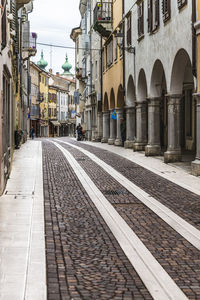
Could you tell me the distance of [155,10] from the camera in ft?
70.6

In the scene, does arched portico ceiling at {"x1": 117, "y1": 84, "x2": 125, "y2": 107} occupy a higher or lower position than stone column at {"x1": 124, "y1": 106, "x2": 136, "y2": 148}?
higher

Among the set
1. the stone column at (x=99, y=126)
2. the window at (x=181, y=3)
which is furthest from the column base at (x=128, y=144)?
the stone column at (x=99, y=126)

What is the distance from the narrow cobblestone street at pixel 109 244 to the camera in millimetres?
5398

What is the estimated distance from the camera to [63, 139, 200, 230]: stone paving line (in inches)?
388

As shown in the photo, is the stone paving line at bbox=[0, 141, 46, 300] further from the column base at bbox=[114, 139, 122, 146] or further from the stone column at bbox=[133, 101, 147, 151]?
the column base at bbox=[114, 139, 122, 146]

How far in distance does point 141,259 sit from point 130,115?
22126 millimetres

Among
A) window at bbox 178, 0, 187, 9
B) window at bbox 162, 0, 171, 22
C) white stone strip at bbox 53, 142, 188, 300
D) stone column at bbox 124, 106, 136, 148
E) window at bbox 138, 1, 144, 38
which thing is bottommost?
white stone strip at bbox 53, 142, 188, 300

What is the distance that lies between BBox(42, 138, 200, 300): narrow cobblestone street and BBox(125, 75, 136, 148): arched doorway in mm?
14684

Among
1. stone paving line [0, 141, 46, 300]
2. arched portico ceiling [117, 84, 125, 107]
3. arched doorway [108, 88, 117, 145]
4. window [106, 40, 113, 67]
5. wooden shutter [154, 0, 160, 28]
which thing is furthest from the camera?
window [106, 40, 113, 67]

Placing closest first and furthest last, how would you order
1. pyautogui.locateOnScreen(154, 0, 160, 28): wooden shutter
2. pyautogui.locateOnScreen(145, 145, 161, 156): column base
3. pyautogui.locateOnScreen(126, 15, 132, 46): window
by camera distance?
1. pyautogui.locateOnScreen(154, 0, 160, 28): wooden shutter
2. pyautogui.locateOnScreen(145, 145, 161, 156): column base
3. pyautogui.locateOnScreen(126, 15, 132, 46): window

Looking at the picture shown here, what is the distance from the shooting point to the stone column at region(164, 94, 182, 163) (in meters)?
19.2

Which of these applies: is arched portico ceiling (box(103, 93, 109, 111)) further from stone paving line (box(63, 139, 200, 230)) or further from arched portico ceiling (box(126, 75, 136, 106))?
stone paving line (box(63, 139, 200, 230))

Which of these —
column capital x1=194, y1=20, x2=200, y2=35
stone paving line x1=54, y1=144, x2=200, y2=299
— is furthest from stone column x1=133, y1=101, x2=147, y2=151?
stone paving line x1=54, y1=144, x2=200, y2=299

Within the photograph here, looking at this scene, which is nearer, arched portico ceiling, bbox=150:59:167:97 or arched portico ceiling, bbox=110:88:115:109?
arched portico ceiling, bbox=150:59:167:97
